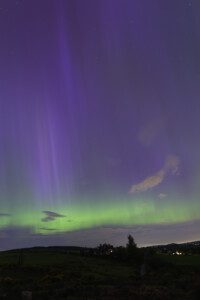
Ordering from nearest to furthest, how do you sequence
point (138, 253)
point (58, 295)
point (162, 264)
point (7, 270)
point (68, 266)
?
point (58, 295) < point (7, 270) < point (68, 266) < point (162, 264) < point (138, 253)

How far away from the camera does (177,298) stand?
3394 centimetres

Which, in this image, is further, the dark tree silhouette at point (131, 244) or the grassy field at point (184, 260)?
the dark tree silhouette at point (131, 244)

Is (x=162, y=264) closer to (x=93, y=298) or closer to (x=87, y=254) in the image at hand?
(x=87, y=254)

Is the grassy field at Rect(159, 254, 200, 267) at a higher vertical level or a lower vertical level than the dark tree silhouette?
lower

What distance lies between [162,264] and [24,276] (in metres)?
31.1

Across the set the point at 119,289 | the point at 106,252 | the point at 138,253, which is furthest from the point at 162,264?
the point at 119,289

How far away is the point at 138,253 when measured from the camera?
99188mm

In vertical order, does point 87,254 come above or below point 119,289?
above

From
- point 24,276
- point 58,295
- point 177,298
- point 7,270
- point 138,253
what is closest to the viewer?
point 177,298

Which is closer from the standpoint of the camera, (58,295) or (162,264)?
(58,295)

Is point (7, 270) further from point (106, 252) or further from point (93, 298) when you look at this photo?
point (106, 252)

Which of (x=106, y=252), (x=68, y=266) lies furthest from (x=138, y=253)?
(x=68, y=266)

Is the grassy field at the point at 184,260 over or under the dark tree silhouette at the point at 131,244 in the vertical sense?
under

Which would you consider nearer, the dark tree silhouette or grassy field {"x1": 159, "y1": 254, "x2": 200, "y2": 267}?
grassy field {"x1": 159, "y1": 254, "x2": 200, "y2": 267}
